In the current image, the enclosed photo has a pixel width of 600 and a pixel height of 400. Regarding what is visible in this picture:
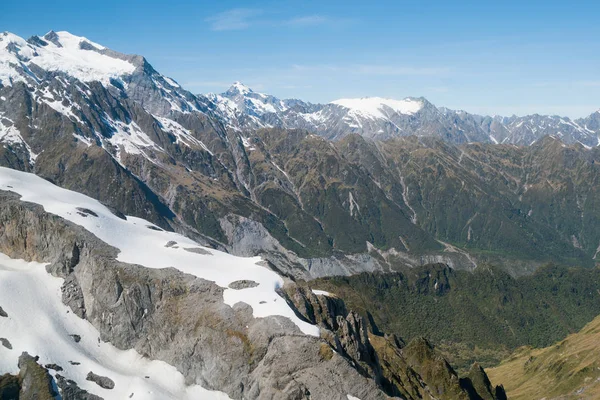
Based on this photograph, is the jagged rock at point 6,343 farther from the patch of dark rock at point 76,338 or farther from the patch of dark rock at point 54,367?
the patch of dark rock at point 76,338

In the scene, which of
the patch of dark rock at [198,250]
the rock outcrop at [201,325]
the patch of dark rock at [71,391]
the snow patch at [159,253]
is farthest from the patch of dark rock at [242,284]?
the patch of dark rock at [71,391]

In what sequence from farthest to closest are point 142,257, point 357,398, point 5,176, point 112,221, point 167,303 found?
point 5,176 → point 112,221 → point 142,257 → point 167,303 → point 357,398

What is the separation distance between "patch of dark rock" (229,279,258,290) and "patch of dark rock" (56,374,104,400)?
105ft

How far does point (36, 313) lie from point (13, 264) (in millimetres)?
22678

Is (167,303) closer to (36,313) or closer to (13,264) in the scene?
(36,313)

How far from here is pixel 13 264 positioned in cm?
12500

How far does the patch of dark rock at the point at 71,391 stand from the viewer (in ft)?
311

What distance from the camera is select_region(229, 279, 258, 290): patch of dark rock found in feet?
363

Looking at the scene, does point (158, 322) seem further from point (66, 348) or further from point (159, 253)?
point (159, 253)

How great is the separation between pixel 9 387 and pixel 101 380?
15.1 metres

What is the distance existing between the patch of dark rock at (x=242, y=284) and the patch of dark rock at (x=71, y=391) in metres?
32.2

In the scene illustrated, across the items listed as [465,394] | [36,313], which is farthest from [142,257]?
[465,394]

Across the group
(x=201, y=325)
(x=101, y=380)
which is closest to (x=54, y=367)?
(x=101, y=380)

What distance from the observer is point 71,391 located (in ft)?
313
